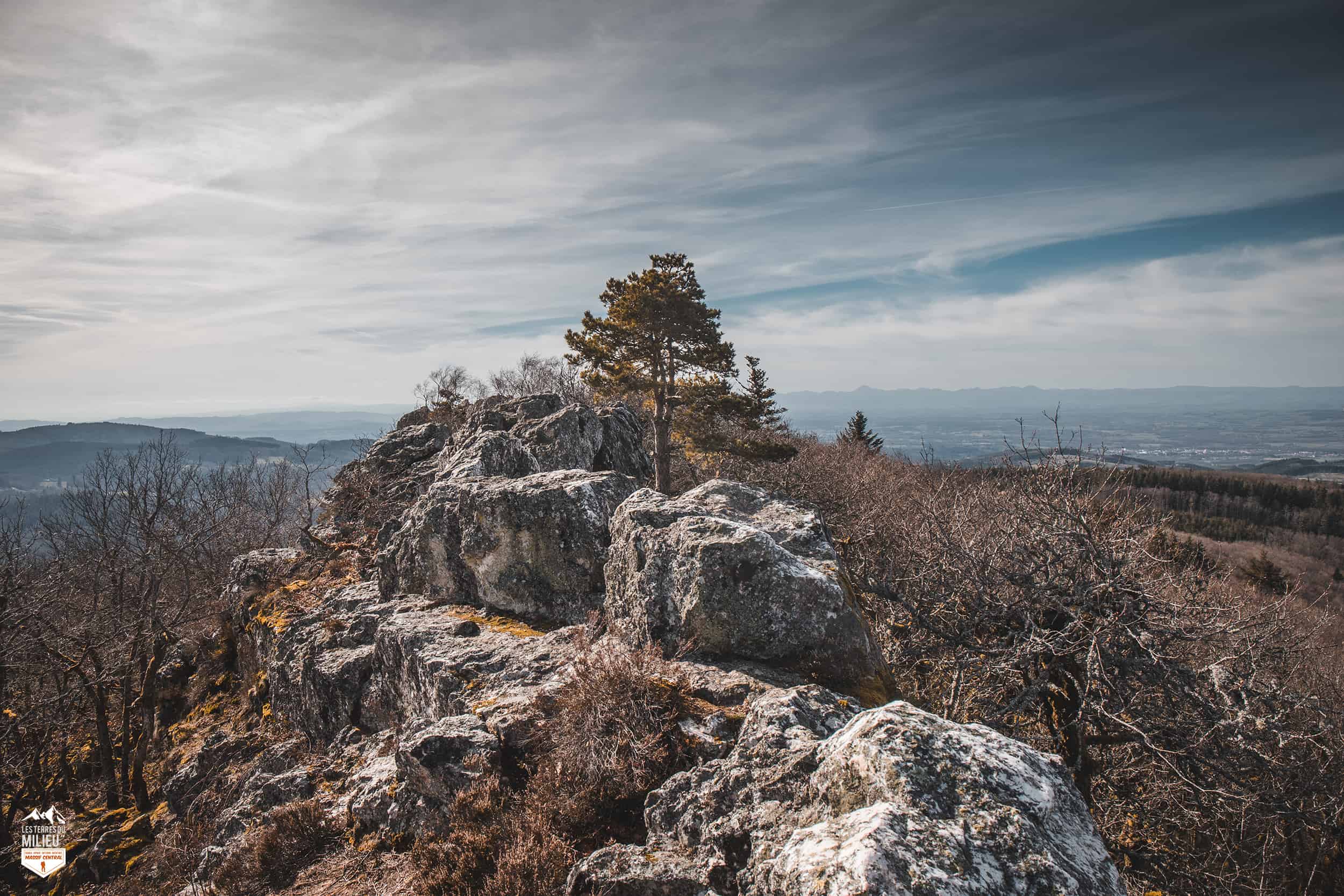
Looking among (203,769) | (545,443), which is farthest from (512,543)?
(203,769)

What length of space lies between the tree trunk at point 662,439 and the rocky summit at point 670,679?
11.5 metres

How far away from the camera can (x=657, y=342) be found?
24938 millimetres

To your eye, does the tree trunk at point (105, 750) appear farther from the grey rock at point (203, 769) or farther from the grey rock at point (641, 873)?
the grey rock at point (641, 873)

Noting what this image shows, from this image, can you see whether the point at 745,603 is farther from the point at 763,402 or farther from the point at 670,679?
the point at 763,402

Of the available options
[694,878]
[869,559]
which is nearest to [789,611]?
[694,878]

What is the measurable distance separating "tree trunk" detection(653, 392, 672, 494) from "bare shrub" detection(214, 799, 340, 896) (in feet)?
63.0

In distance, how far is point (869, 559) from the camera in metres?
13.9

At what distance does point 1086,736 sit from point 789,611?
5489 mm

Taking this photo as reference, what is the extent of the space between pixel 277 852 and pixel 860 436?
48.8m

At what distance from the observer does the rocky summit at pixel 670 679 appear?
3.22 m

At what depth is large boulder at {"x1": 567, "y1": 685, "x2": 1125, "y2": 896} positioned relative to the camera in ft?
9.55

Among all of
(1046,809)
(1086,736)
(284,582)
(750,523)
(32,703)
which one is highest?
(750,523)

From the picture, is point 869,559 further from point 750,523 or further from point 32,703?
point 32,703

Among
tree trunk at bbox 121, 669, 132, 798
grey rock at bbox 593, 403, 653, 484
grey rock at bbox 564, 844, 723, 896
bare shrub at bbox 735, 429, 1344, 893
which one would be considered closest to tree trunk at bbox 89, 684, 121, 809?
tree trunk at bbox 121, 669, 132, 798
